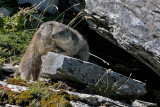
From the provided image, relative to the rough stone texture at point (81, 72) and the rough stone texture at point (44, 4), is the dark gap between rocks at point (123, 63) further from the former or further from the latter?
the rough stone texture at point (81, 72)

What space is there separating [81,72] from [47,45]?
133cm

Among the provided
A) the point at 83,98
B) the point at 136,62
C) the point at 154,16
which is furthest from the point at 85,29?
the point at 83,98

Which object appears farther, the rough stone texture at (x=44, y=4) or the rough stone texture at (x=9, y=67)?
the rough stone texture at (x=44, y=4)

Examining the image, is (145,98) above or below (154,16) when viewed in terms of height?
below

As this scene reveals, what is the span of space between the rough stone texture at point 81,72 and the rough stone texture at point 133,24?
73 cm

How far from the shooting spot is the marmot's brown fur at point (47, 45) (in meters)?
6.81

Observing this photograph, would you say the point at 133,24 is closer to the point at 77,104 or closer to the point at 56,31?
the point at 56,31

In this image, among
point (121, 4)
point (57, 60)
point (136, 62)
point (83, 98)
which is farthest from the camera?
point (136, 62)

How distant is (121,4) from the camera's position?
7086 mm

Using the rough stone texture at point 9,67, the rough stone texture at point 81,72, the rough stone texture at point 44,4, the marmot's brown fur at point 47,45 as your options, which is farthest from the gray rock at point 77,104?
the rough stone texture at point 44,4

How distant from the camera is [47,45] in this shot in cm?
688

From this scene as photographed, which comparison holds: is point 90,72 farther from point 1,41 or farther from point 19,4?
point 19,4

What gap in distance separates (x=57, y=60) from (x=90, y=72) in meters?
0.73

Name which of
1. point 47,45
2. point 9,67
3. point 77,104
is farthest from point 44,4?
point 77,104
